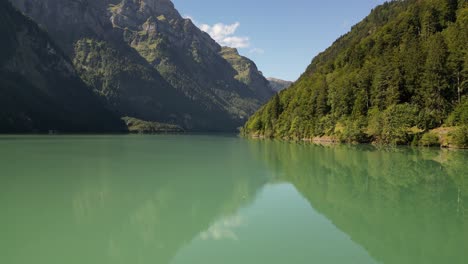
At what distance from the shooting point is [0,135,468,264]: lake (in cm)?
1337

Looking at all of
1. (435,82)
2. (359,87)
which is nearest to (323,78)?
(359,87)

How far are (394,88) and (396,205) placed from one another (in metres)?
69.9

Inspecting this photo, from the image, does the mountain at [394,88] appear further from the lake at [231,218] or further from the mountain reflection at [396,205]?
the lake at [231,218]

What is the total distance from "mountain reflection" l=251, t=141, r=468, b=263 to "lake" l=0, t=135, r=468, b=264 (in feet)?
0.21

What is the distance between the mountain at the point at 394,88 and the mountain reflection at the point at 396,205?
38242mm

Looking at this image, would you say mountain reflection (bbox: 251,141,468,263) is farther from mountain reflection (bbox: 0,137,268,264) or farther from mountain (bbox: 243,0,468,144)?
mountain (bbox: 243,0,468,144)

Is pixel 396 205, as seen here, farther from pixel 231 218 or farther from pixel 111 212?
pixel 111 212

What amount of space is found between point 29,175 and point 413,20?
4412 inches

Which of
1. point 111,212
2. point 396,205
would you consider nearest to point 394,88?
point 396,205

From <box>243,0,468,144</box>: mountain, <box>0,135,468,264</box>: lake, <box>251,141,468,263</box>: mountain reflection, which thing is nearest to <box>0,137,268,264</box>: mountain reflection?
<box>0,135,468,264</box>: lake

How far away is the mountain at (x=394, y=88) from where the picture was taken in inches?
2975

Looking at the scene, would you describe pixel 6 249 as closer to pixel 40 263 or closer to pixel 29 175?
pixel 40 263

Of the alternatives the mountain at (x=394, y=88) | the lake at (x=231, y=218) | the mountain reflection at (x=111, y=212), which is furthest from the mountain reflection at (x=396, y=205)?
the mountain at (x=394, y=88)

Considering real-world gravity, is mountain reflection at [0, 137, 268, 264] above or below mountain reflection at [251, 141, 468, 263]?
below
